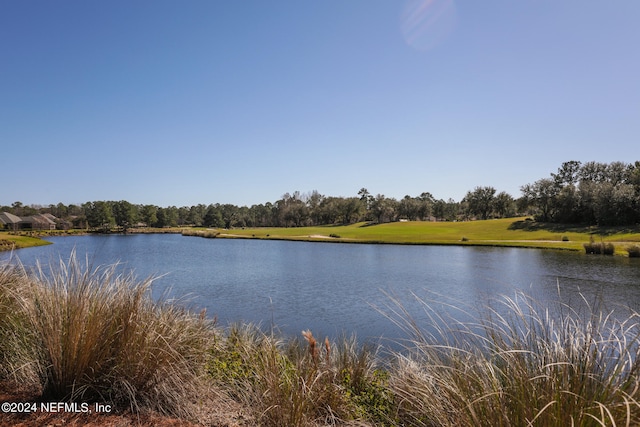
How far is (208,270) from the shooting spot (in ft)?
80.3

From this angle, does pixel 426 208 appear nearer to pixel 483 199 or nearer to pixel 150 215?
pixel 483 199

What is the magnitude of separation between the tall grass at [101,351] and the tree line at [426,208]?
196ft

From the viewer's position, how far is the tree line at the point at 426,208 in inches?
1951

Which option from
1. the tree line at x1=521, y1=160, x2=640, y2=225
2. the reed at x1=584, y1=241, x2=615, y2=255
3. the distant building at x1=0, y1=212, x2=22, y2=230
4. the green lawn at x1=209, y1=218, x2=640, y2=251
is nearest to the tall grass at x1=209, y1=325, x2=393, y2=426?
the reed at x1=584, y1=241, x2=615, y2=255

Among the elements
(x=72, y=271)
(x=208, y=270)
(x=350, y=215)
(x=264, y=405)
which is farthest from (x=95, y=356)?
(x=350, y=215)

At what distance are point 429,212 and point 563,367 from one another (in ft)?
319

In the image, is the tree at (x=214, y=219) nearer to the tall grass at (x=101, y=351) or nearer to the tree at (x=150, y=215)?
the tree at (x=150, y=215)

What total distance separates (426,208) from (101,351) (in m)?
95.0

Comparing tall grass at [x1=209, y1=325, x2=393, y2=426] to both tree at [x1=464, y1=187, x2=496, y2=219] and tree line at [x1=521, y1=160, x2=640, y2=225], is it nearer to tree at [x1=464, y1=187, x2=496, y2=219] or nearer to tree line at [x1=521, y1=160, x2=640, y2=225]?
tree line at [x1=521, y1=160, x2=640, y2=225]

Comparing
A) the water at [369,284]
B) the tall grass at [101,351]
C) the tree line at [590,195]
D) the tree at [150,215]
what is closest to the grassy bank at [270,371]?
the tall grass at [101,351]

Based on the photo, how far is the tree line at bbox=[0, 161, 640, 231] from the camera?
49.6 metres

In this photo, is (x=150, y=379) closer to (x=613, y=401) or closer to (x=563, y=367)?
(x=563, y=367)

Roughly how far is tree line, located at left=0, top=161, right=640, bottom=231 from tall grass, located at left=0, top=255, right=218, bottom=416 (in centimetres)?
5962

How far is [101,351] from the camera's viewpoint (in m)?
3.13
